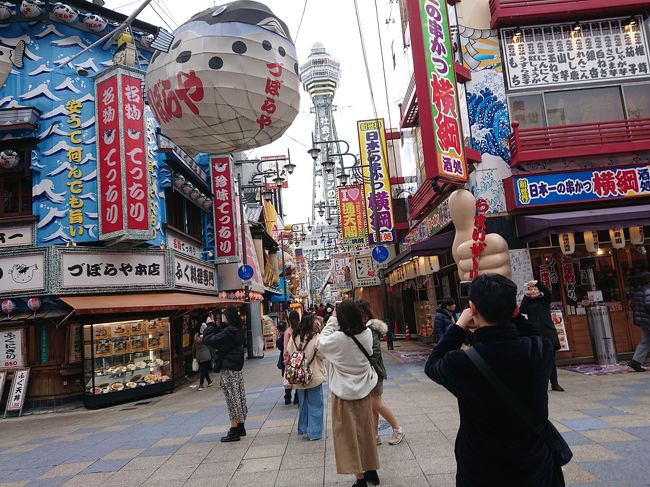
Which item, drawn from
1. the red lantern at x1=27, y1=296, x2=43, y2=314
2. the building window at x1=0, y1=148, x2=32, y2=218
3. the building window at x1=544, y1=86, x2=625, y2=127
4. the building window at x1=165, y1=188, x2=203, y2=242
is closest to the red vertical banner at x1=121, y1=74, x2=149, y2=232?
the building window at x1=165, y1=188, x2=203, y2=242

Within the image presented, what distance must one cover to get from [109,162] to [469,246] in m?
9.26

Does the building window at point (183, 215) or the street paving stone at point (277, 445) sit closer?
the street paving stone at point (277, 445)

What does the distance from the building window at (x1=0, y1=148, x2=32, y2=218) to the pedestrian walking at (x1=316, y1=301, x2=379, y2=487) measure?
→ 11.3 meters

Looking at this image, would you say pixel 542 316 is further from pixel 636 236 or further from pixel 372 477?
pixel 636 236

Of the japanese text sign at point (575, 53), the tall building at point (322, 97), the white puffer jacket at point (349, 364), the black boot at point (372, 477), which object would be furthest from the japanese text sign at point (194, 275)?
the tall building at point (322, 97)

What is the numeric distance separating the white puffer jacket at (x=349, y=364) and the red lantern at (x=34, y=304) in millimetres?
9644

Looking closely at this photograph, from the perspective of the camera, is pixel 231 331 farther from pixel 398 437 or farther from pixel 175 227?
pixel 175 227

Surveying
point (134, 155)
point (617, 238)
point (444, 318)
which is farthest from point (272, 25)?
point (617, 238)

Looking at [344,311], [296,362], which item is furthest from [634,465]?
[296,362]

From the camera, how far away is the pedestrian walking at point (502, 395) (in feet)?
7.93

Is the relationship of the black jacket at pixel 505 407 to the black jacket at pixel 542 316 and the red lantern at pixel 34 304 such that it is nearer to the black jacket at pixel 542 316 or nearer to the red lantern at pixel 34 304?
the black jacket at pixel 542 316

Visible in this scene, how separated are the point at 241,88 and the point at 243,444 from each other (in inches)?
192

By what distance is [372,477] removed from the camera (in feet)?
15.9

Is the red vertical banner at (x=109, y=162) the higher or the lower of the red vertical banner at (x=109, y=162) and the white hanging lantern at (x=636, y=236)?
the higher
